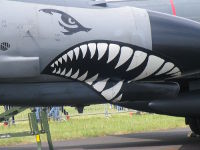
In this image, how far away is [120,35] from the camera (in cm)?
656

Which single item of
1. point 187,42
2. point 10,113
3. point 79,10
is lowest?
point 10,113

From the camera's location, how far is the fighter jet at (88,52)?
21.1ft

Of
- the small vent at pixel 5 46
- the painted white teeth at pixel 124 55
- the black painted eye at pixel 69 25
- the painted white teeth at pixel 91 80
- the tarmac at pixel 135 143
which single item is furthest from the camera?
the tarmac at pixel 135 143

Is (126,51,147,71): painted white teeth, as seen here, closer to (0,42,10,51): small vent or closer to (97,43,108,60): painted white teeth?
(97,43,108,60): painted white teeth

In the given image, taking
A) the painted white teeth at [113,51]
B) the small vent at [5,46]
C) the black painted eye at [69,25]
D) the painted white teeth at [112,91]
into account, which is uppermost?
the black painted eye at [69,25]

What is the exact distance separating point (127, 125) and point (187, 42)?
29.6 feet

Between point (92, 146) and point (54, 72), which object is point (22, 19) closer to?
point (54, 72)

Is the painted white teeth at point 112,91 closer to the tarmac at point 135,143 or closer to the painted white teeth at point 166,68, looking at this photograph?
the painted white teeth at point 166,68

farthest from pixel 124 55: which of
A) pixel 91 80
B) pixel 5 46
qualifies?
pixel 5 46

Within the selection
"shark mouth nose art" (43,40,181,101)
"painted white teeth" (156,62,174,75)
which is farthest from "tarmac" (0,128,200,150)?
"shark mouth nose art" (43,40,181,101)

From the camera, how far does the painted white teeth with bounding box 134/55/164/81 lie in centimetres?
673

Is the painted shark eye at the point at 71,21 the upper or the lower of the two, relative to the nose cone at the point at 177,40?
upper

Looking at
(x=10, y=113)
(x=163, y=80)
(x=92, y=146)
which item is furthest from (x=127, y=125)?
(x=163, y=80)

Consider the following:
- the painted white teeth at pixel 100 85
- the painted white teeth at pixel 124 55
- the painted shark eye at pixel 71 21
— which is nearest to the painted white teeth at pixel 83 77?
the painted white teeth at pixel 100 85
